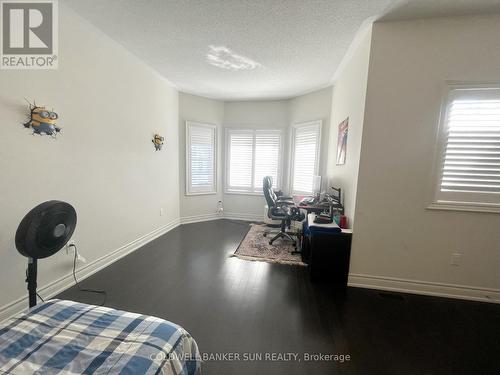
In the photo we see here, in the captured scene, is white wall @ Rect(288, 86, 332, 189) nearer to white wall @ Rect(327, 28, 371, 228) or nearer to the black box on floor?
white wall @ Rect(327, 28, 371, 228)

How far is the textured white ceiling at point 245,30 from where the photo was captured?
1.77 meters

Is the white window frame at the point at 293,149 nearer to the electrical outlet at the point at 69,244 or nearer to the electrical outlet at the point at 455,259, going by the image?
the electrical outlet at the point at 455,259

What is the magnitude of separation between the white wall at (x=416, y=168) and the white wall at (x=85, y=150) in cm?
292

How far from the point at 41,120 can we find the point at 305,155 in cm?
378

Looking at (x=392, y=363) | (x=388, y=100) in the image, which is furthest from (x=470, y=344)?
(x=388, y=100)

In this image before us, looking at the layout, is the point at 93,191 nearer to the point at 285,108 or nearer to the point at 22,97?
the point at 22,97

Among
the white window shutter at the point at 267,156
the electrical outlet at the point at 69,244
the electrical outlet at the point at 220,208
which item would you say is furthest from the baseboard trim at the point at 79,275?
the white window shutter at the point at 267,156

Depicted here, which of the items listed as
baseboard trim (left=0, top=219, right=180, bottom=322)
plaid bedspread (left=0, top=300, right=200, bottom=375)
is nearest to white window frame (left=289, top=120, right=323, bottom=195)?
baseboard trim (left=0, top=219, right=180, bottom=322)

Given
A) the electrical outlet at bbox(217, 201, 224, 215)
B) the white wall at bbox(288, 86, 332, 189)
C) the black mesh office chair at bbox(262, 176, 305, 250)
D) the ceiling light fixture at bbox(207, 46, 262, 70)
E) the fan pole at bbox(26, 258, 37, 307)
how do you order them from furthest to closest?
the electrical outlet at bbox(217, 201, 224, 215) → the white wall at bbox(288, 86, 332, 189) → the black mesh office chair at bbox(262, 176, 305, 250) → the ceiling light fixture at bbox(207, 46, 262, 70) → the fan pole at bbox(26, 258, 37, 307)

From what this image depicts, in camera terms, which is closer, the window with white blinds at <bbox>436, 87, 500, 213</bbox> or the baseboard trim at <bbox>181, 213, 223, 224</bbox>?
the window with white blinds at <bbox>436, 87, 500, 213</bbox>

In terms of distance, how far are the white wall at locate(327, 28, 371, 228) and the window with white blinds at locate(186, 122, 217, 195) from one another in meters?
2.62

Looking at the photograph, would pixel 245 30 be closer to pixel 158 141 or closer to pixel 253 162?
pixel 158 141

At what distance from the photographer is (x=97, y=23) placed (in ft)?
6.86
